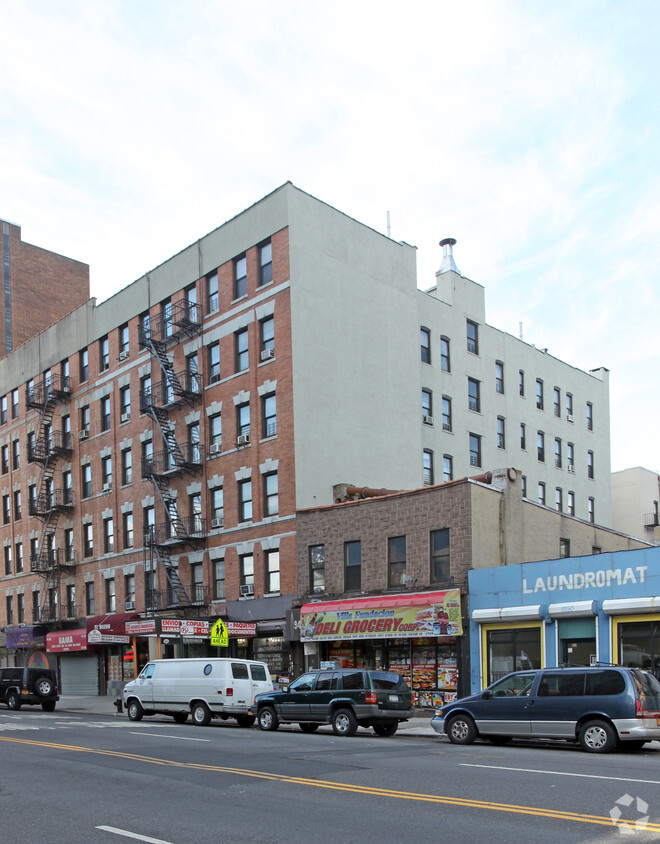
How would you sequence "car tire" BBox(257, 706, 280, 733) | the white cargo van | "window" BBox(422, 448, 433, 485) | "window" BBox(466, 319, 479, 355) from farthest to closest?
"window" BBox(466, 319, 479, 355) → "window" BBox(422, 448, 433, 485) → the white cargo van → "car tire" BBox(257, 706, 280, 733)

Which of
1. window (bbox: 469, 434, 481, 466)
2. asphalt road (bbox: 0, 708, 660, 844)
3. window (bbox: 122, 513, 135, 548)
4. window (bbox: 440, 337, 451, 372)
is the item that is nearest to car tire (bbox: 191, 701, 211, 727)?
asphalt road (bbox: 0, 708, 660, 844)

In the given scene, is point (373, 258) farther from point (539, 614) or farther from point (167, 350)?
point (539, 614)

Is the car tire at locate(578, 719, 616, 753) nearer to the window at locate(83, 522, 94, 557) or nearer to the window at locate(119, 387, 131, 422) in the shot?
the window at locate(119, 387, 131, 422)

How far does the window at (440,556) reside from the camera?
29219 mm

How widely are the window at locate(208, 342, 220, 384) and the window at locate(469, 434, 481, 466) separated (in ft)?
45.1

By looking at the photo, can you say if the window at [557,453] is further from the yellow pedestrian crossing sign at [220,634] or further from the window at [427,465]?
the yellow pedestrian crossing sign at [220,634]

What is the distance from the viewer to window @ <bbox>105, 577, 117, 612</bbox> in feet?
145

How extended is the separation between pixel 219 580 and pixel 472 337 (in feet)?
60.0

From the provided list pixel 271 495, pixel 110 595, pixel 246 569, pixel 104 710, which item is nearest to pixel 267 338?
pixel 271 495

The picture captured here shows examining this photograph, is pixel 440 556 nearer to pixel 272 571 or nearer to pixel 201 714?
pixel 272 571

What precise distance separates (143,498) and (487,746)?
90.0ft

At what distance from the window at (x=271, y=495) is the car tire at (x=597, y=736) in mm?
20014

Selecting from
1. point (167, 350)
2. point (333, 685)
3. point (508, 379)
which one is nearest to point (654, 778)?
point (333, 685)

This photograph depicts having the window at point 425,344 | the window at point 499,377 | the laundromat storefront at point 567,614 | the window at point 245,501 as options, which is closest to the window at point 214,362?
the window at point 245,501
